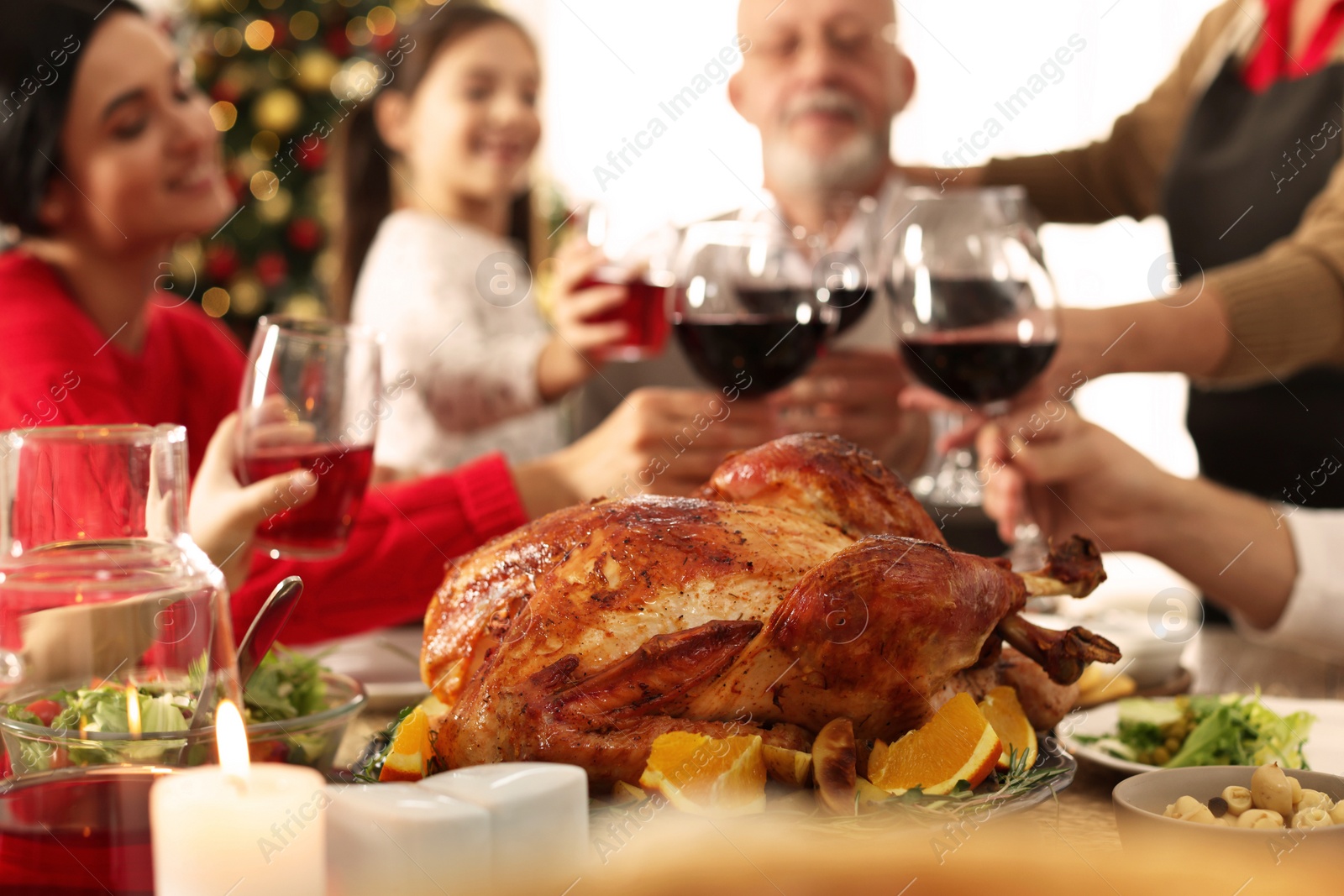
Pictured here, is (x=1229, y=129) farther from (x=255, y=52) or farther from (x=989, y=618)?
(x=255, y=52)

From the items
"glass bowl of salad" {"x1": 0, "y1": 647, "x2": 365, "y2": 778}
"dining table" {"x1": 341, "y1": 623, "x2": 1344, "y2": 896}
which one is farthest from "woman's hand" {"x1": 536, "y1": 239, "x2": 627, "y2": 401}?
"dining table" {"x1": 341, "y1": 623, "x2": 1344, "y2": 896}

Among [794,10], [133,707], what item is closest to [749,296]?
[133,707]

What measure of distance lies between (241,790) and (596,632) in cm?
27

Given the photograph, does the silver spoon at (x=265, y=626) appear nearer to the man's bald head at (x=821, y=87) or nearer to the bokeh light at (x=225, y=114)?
the man's bald head at (x=821, y=87)

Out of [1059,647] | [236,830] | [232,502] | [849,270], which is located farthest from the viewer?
[849,270]

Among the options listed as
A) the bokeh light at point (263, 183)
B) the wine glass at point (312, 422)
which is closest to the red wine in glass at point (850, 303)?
the wine glass at point (312, 422)

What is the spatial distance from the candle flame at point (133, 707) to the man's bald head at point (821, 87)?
65.1 inches

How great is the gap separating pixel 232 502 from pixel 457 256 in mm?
2048

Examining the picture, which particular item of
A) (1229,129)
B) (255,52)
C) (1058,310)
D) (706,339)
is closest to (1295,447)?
(1229,129)

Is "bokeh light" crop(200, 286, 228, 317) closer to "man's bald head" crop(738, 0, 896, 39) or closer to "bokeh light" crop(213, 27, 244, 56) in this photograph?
"bokeh light" crop(213, 27, 244, 56)

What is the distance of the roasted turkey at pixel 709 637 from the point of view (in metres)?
0.61

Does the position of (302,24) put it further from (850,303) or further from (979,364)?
(979,364)

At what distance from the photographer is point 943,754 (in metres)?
0.60

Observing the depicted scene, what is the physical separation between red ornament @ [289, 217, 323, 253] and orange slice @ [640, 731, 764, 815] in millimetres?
4116
